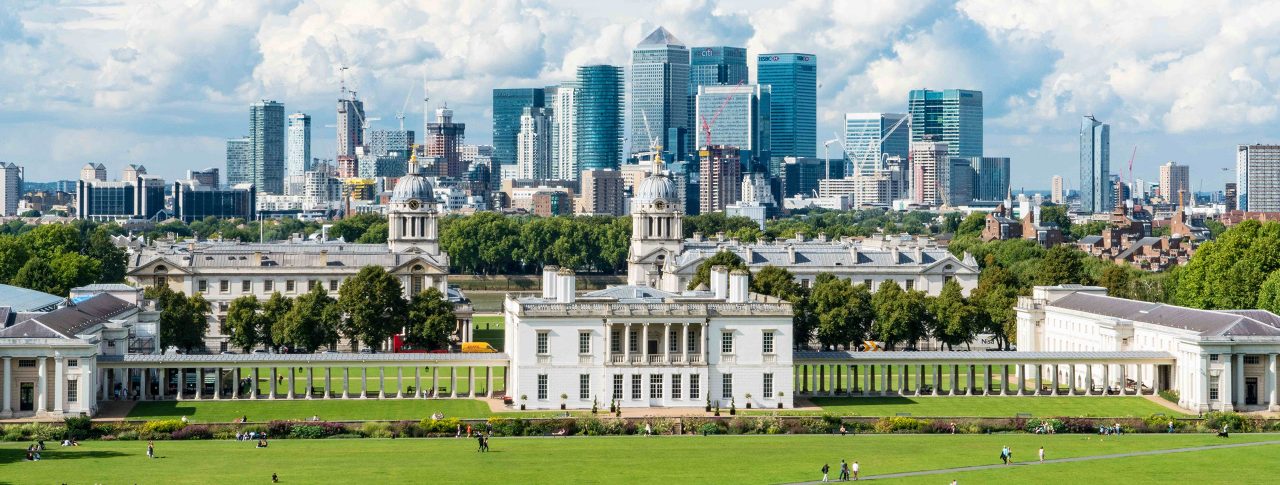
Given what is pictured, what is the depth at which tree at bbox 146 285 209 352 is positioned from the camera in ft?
386

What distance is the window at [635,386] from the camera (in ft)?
317

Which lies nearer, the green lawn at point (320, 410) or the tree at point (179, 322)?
the green lawn at point (320, 410)

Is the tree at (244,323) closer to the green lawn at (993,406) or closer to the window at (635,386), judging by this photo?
the window at (635,386)

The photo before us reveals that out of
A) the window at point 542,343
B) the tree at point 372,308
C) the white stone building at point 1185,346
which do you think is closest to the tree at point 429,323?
the tree at point 372,308

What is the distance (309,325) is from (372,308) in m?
3.82

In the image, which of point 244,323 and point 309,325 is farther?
point 244,323

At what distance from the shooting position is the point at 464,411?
94.1 m

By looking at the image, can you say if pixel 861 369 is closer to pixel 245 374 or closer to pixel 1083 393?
pixel 1083 393

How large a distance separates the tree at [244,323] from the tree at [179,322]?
2176mm

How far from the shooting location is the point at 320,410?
3716 inches

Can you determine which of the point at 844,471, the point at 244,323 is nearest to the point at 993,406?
the point at 844,471

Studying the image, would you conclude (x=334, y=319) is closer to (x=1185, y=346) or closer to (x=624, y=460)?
(x=624, y=460)

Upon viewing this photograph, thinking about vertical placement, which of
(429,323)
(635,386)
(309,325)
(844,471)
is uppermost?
(429,323)

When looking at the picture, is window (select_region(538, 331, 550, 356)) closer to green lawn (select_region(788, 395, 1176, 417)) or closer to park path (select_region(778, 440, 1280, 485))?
green lawn (select_region(788, 395, 1176, 417))
